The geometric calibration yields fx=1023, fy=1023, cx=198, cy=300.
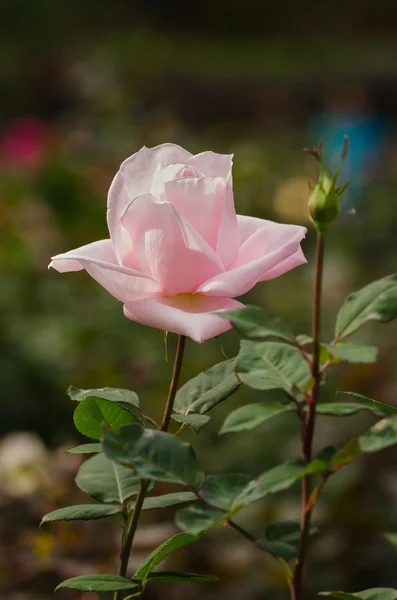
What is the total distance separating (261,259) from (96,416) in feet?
0.32

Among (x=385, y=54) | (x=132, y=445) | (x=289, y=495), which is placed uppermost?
(x=385, y=54)

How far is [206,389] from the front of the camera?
0.42m

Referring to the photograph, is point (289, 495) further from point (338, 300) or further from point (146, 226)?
point (146, 226)

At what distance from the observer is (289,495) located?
1.41 m

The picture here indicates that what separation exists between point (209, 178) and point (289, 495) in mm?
1072

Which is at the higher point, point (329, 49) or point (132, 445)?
point (329, 49)

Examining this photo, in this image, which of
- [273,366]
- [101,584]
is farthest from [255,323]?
[101,584]

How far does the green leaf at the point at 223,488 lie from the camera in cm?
36

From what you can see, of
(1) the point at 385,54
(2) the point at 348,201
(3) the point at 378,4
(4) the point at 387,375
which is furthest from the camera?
(3) the point at 378,4

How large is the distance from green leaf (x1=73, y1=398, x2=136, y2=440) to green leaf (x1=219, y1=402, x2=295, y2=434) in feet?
0.24

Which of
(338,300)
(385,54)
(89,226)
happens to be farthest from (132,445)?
(385,54)

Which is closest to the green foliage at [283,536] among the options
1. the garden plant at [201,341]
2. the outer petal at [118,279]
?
the garden plant at [201,341]

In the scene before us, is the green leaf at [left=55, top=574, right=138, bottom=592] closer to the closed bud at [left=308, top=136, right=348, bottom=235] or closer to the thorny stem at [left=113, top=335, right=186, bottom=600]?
the thorny stem at [left=113, top=335, right=186, bottom=600]

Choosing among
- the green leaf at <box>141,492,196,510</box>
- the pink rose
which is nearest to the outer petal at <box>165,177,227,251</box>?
the pink rose
